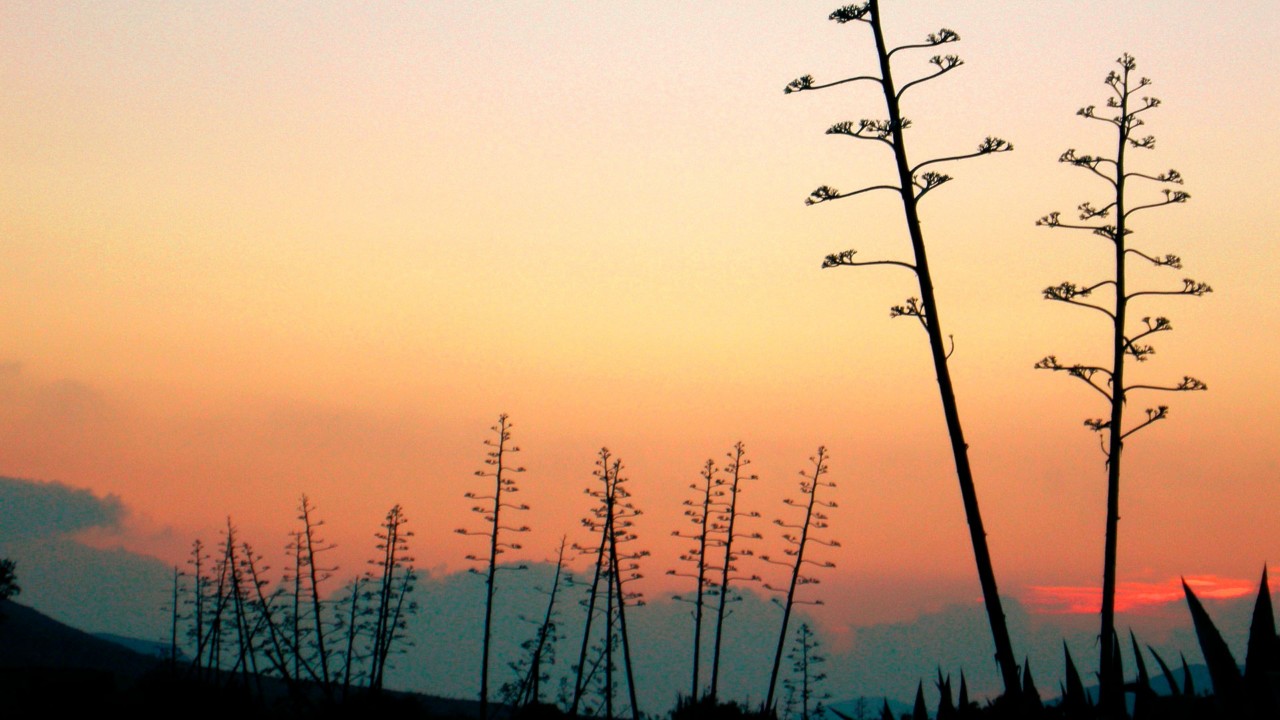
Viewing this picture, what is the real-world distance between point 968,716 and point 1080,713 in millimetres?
1418

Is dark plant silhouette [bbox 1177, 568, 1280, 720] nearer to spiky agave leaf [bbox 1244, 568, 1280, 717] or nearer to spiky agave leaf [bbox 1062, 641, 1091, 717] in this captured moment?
spiky agave leaf [bbox 1244, 568, 1280, 717]

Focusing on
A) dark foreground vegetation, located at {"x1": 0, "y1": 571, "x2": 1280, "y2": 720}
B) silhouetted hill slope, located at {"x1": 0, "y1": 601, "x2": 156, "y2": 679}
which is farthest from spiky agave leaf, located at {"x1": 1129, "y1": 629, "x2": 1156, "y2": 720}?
silhouetted hill slope, located at {"x1": 0, "y1": 601, "x2": 156, "y2": 679}

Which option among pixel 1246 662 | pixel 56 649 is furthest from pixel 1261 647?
pixel 56 649

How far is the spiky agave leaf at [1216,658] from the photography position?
7078 millimetres

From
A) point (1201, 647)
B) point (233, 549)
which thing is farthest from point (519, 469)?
point (1201, 647)

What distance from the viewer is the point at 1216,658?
7.23 metres

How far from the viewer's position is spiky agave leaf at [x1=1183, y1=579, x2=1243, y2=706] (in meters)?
7.08

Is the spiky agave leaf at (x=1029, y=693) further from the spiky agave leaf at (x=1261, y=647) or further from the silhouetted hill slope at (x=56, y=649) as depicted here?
the silhouetted hill slope at (x=56, y=649)

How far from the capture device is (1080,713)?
29.1 ft

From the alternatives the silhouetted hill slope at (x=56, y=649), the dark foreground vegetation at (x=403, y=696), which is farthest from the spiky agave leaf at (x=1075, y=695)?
the silhouetted hill slope at (x=56, y=649)

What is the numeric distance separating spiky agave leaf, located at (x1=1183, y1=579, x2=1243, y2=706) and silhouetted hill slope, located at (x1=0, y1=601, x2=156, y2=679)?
147m

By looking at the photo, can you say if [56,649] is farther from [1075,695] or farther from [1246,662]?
[1246,662]

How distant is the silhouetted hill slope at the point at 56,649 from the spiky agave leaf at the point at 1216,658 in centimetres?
14674

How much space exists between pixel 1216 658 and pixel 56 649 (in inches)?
6531
